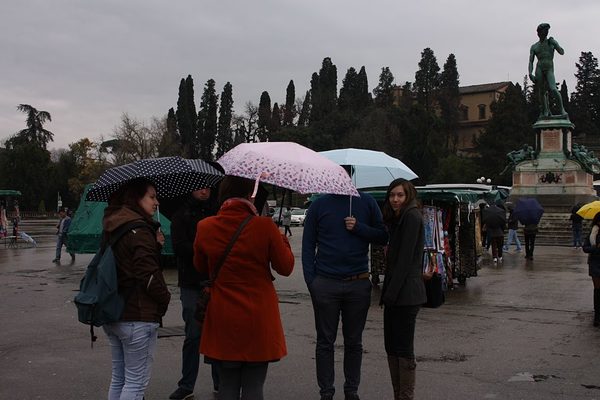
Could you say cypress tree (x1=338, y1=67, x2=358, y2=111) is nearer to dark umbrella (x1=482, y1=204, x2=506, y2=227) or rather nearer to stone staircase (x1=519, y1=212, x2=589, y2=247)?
stone staircase (x1=519, y1=212, x2=589, y2=247)

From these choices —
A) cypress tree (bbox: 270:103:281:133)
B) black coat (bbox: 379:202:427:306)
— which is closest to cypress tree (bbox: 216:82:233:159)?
cypress tree (bbox: 270:103:281:133)

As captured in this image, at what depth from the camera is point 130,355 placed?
416cm

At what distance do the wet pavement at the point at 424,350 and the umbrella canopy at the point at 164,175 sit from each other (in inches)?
68.2

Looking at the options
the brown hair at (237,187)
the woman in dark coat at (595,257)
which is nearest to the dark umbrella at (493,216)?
the woman in dark coat at (595,257)

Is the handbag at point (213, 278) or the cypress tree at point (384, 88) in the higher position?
the cypress tree at point (384, 88)

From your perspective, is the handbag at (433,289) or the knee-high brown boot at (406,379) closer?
the knee-high brown boot at (406,379)

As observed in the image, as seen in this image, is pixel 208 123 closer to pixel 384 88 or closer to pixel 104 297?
pixel 384 88

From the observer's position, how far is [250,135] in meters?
87.1

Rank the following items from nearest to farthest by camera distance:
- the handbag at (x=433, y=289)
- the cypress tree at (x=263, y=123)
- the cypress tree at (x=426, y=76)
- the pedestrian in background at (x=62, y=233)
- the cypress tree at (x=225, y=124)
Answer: the handbag at (x=433, y=289), the pedestrian in background at (x=62, y=233), the cypress tree at (x=263, y=123), the cypress tree at (x=426, y=76), the cypress tree at (x=225, y=124)

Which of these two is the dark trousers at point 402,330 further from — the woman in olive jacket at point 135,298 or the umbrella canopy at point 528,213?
the umbrella canopy at point 528,213

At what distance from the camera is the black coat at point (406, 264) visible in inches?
195

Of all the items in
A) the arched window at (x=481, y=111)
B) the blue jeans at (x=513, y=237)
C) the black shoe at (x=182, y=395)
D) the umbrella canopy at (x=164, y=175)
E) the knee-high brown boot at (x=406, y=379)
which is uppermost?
the arched window at (x=481, y=111)

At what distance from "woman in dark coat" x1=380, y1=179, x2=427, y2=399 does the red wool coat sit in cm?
121

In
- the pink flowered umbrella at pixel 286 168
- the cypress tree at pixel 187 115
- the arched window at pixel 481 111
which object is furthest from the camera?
the arched window at pixel 481 111
